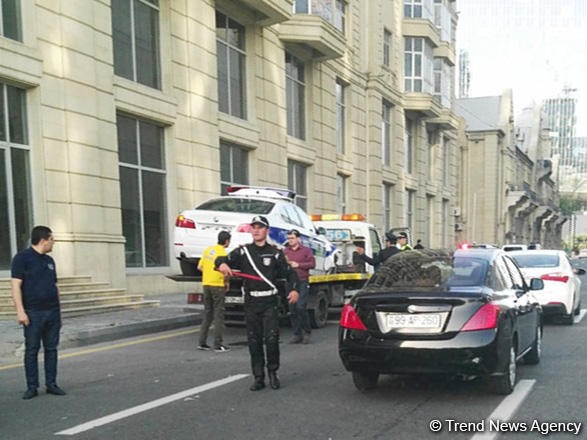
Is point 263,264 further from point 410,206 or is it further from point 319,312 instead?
point 410,206

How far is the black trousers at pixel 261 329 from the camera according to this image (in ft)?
A: 19.3

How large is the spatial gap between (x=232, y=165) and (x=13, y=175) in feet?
27.5

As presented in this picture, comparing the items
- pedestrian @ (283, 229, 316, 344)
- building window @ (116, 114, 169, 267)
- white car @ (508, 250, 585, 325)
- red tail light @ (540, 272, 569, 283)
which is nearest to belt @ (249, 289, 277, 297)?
pedestrian @ (283, 229, 316, 344)

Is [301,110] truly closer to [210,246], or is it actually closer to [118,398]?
[210,246]

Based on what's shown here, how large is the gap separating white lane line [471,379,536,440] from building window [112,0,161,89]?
12.8 metres

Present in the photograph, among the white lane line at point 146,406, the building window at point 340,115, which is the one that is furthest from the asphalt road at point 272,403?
the building window at point 340,115

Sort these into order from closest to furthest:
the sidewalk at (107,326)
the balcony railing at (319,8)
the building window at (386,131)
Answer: the sidewalk at (107,326)
the balcony railing at (319,8)
the building window at (386,131)

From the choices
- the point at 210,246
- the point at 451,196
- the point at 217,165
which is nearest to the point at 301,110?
the point at 217,165

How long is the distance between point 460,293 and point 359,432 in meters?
1.62

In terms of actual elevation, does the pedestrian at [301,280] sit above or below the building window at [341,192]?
below

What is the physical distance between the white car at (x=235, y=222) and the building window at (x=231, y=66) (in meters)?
8.64

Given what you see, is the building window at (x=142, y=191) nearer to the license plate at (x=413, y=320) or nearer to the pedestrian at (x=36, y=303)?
the pedestrian at (x=36, y=303)

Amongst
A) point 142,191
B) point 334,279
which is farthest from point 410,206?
point 334,279

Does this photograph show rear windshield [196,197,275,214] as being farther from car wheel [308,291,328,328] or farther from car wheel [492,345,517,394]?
car wheel [492,345,517,394]
